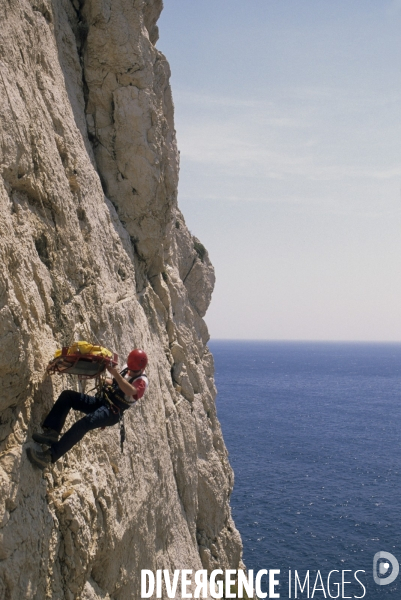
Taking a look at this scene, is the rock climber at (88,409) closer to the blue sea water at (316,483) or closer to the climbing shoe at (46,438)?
the climbing shoe at (46,438)

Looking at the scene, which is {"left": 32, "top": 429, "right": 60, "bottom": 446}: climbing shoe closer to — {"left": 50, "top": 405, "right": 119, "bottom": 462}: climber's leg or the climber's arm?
{"left": 50, "top": 405, "right": 119, "bottom": 462}: climber's leg

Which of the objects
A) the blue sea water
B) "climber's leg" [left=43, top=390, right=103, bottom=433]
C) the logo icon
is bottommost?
the logo icon

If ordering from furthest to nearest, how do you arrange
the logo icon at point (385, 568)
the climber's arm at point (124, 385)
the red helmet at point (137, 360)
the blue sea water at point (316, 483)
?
the blue sea water at point (316, 483)
the logo icon at point (385, 568)
the red helmet at point (137, 360)
the climber's arm at point (124, 385)

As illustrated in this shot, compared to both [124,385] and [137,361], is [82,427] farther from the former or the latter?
[137,361]

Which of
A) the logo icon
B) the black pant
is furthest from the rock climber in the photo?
the logo icon

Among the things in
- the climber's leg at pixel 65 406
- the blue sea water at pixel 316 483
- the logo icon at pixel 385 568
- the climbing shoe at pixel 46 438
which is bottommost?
the logo icon at pixel 385 568

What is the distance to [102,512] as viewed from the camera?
11328 mm

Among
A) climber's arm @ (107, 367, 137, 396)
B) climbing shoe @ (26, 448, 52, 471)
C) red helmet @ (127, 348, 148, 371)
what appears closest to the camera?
climbing shoe @ (26, 448, 52, 471)

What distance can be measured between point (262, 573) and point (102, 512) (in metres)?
30.6

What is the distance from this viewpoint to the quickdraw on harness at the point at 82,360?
9.12 metres

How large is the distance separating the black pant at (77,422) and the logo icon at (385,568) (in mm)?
35264

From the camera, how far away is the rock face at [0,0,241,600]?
9125mm

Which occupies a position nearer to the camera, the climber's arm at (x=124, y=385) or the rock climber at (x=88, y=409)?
the rock climber at (x=88, y=409)

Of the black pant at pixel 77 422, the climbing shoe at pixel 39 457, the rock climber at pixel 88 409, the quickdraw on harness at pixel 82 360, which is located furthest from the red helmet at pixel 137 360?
the climbing shoe at pixel 39 457
